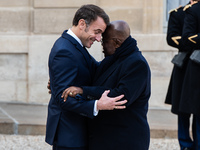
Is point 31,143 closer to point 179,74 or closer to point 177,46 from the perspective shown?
point 179,74

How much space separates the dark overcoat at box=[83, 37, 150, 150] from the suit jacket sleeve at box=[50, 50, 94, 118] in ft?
0.27

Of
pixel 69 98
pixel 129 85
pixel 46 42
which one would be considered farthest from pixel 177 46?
pixel 46 42

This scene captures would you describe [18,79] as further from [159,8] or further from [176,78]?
[176,78]

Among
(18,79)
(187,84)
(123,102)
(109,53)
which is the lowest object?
(18,79)

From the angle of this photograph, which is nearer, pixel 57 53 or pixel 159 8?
pixel 57 53

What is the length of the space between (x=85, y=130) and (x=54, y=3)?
18.0 ft

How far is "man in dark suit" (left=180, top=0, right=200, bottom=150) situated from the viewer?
484cm

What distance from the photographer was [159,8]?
8.07 m

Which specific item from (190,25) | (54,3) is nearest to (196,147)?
(190,25)

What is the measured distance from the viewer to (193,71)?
191 inches

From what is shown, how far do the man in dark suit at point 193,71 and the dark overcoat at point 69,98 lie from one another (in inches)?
83.2

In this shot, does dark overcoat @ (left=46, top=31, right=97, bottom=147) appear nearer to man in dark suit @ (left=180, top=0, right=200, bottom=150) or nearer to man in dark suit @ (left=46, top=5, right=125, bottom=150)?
man in dark suit @ (left=46, top=5, right=125, bottom=150)

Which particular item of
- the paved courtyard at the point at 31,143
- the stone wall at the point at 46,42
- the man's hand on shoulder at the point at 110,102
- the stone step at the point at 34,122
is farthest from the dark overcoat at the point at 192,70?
the stone wall at the point at 46,42

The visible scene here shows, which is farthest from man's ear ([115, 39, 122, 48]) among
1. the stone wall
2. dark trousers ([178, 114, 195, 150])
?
the stone wall
